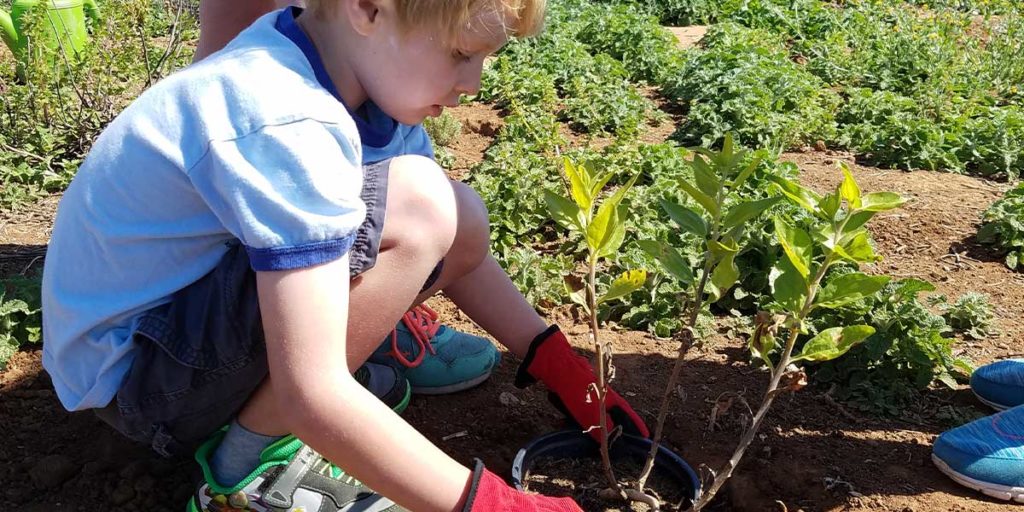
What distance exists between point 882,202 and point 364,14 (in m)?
0.92

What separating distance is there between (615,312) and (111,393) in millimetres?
1570

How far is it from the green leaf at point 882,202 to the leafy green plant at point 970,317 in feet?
4.84

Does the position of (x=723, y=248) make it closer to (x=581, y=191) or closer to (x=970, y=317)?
(x=581, y=191)

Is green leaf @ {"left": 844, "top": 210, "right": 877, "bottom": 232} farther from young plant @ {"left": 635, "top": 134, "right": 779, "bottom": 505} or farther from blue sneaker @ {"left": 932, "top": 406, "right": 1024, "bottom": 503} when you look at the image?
blue sneaker @ {"left": 932, "top": 406, "right": 1024, "bottom": 503}

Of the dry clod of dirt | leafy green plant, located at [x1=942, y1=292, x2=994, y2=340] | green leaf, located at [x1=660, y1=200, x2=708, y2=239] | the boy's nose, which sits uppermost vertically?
the boy's nose

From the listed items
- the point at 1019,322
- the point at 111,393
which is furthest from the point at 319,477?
the point at 1019,322

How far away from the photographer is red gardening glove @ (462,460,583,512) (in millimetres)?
1671

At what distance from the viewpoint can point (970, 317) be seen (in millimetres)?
2971

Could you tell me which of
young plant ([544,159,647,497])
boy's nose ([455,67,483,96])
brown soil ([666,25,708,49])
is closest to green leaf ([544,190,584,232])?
young plant ([544,159,647,497])

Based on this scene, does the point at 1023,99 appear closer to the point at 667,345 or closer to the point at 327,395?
the point at 667,345

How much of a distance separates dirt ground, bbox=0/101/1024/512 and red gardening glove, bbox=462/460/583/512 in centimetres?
58

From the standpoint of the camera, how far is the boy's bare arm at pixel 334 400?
155cm

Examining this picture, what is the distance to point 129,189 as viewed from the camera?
172cm

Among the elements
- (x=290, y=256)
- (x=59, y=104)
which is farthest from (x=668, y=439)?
(x=59, y=104)
